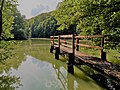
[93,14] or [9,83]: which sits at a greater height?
[93,14]

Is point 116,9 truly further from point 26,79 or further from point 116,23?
point 26,79

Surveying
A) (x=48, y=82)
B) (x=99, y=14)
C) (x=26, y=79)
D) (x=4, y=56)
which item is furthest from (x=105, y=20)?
(x=4, y=56)

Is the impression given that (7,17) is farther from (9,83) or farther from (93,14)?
(93,14)

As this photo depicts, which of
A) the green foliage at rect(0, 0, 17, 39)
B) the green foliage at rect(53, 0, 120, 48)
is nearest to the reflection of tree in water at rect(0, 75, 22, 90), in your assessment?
the green foliage at rect(0, 0, 17, 39)

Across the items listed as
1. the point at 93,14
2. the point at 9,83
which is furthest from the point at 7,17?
the point at 93,14

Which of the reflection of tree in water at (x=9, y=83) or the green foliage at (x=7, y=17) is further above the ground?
the green foliage at (x=7, y=17)

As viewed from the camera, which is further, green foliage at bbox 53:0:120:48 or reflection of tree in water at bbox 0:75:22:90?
reflection of tree in water at bbox 0:75:22:90

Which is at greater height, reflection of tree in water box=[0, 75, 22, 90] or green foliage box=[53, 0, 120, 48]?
green foliage box=[53, 0, 120, 48]

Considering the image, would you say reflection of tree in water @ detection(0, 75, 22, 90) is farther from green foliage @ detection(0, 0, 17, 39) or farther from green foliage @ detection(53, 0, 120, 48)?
green foliage @ detection(53, 0, 120, 48)

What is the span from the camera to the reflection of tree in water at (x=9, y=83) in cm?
895

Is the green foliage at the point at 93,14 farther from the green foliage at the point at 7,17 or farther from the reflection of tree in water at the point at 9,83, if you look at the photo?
the reflection of tree in water at the point at 9,83

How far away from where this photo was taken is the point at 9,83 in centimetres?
957

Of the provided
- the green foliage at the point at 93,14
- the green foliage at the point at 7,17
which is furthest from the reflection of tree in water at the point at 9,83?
the green foliage at the point at 93,14

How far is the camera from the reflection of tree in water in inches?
352
